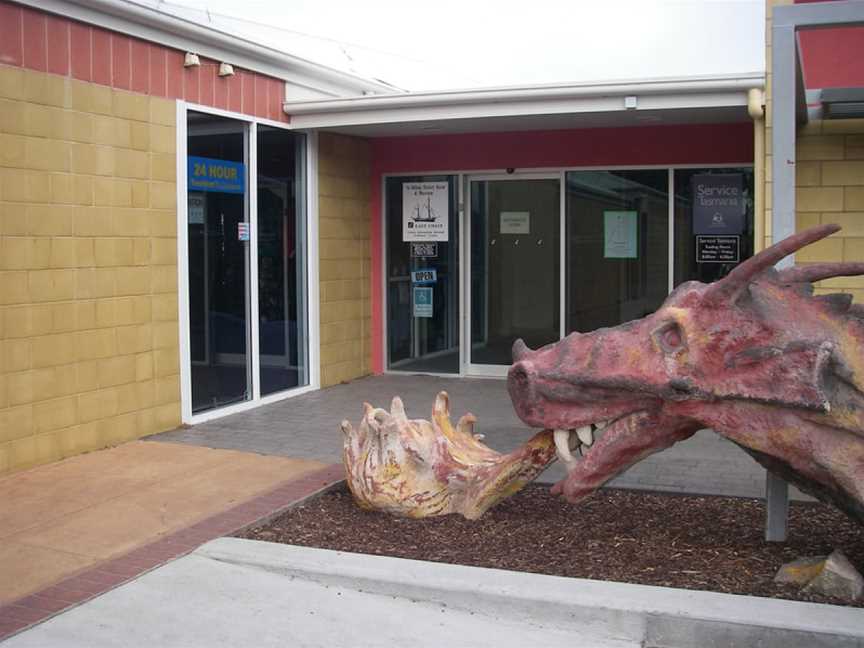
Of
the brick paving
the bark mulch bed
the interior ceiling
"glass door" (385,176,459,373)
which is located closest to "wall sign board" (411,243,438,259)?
"glass door" (385,176,459,373)

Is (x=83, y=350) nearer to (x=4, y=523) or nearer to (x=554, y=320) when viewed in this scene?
(x=4, y=523)

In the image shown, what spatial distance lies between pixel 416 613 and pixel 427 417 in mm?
5258

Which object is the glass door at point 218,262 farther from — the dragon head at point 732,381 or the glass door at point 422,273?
the dragon head at point 732,381

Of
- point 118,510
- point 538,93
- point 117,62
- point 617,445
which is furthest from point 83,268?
point 617,445

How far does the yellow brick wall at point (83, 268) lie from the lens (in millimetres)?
7688

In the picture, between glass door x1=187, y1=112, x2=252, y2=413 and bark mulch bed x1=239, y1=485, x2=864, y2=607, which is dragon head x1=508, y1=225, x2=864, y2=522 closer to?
bark mulch bed x1=239, y1=485, x2=864, y2=607

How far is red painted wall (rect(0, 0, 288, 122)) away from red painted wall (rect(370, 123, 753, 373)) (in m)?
2.54

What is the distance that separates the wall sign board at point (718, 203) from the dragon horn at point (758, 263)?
7562 mm

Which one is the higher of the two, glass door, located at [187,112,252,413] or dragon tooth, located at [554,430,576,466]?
glass door, located at [187,112,252,413]

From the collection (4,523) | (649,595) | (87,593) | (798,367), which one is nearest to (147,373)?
(4,523)

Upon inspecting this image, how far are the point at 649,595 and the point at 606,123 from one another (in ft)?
25.1

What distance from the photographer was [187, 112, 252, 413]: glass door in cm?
970

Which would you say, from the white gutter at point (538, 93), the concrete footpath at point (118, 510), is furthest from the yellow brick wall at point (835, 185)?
the concrete footpath at point (118, 510)

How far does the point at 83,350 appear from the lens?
8.35 m
